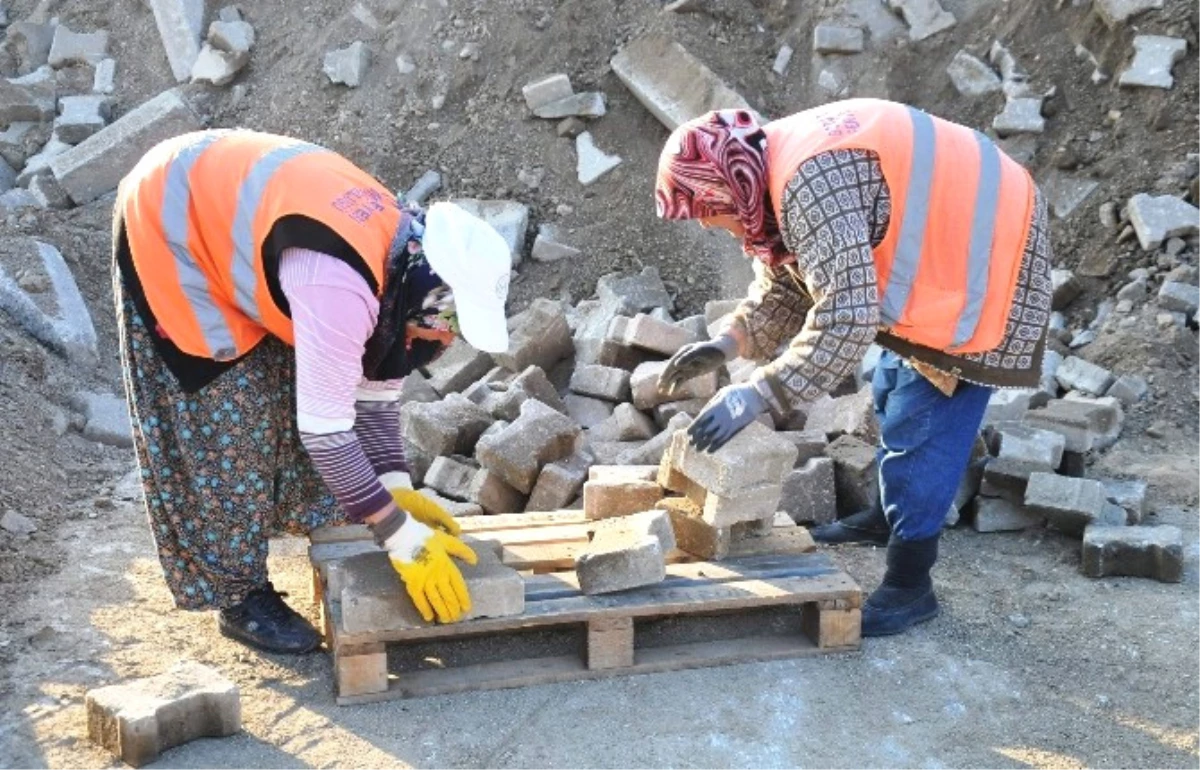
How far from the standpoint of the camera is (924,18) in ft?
27.3

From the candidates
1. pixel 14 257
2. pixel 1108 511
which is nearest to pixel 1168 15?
pixel 1108 511

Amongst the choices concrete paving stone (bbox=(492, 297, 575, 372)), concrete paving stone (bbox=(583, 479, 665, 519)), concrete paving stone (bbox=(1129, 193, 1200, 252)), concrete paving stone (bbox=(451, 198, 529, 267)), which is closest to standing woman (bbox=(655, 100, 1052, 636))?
concrete paving stone (bbox=(583, 479, 665, 519))

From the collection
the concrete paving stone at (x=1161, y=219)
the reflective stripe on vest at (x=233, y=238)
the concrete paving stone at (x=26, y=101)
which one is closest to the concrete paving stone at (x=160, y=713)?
the reflective stripe on vest at (x=233, y=238)

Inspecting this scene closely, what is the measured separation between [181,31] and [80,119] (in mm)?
985

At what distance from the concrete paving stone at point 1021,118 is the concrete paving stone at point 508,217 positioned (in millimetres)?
2838

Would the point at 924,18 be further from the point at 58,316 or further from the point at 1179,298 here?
the point at 58,316

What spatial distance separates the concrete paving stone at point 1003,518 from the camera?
5645mm

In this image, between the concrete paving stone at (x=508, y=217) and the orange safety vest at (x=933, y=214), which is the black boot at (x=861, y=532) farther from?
the concrete paving stone at (x=508, y=217)

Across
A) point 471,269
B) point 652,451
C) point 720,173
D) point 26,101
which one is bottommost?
point 652,451

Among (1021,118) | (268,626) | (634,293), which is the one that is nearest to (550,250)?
(634,293)

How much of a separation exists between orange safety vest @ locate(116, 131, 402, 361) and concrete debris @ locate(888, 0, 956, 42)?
528 centimetres

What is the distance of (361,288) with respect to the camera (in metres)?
3.70

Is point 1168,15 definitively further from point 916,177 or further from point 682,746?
→ point 682,746

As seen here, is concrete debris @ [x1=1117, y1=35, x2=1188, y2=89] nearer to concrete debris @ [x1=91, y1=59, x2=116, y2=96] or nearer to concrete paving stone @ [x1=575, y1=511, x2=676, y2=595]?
concrete paving stone @ [x1=575, y1=511, x2=676, y2=595]
